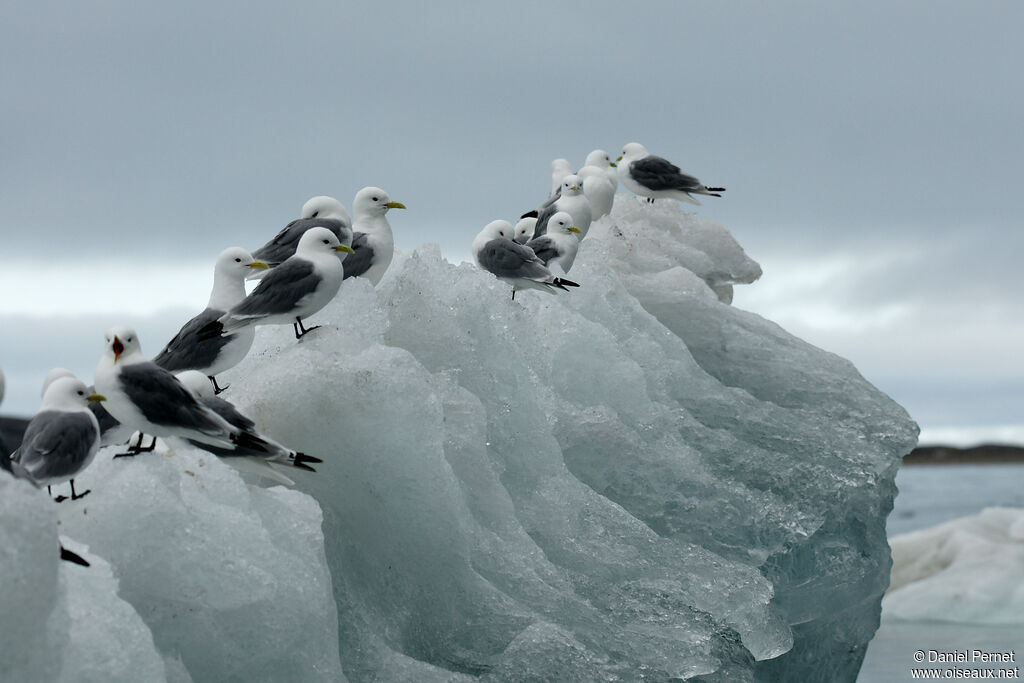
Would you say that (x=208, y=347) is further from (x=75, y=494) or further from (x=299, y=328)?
(x=75, y=494)

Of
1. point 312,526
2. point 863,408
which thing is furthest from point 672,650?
point 863,408

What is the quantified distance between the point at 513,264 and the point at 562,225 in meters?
1.46

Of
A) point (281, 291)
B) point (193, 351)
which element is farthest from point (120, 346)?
point (281, 291)

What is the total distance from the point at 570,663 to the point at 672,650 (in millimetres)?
947

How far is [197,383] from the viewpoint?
5.76 meters

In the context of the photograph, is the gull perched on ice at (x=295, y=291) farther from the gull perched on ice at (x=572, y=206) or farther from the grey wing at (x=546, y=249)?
the gull perched on ice at (x=572, y=206)

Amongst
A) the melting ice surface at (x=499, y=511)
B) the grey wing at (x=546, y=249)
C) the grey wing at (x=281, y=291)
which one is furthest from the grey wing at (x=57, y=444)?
the grey wing at (x=546, y=249)

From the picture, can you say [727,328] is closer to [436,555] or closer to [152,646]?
[436,555]

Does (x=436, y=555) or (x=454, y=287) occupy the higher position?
(x=454, y=287)

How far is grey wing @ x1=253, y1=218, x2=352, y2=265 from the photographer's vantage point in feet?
25.1

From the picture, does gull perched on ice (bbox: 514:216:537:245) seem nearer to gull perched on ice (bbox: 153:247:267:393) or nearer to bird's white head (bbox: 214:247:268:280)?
bird's white head (bbox: 214:247:268:280)

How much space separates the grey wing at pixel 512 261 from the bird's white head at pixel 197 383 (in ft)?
11.5

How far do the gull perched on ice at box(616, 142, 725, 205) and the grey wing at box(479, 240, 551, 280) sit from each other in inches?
175

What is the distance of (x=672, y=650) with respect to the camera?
22.7 feet
